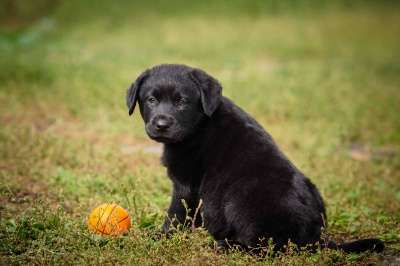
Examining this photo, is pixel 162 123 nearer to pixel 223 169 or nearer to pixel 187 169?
pixel 187 169

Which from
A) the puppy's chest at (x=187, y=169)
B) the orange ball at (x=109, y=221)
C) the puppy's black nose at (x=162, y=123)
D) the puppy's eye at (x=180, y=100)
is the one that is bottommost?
the orange ball at (x=109, y=221)

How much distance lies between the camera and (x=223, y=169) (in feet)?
18.4

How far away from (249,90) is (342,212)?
775cm

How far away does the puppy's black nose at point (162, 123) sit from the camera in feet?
18.3

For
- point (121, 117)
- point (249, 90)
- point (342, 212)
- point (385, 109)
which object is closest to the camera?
point (342, 212)

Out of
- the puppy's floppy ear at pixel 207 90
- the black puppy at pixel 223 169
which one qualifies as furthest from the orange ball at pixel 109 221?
the puppy's floppy ear at pixel 207 90

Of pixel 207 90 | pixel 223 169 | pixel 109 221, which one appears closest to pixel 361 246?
pixel 223 169

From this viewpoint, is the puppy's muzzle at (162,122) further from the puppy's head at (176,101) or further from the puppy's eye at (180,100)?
the puppy's eye at (180,100)

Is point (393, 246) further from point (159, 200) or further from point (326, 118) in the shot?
point (326, 118)

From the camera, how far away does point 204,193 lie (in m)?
5.67

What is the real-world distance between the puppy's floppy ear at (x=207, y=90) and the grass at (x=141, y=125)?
1061 millimetres

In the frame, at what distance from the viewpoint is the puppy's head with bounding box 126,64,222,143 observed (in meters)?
5.63

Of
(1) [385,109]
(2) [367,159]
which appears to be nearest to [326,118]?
(1) [385,109]

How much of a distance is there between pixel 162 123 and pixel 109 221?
949mm
